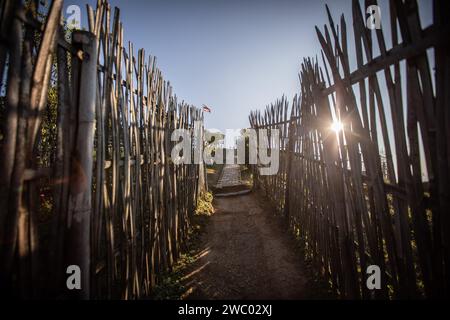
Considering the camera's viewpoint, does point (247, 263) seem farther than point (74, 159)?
Yes

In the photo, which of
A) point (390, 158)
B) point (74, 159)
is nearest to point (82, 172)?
point (74, 159)

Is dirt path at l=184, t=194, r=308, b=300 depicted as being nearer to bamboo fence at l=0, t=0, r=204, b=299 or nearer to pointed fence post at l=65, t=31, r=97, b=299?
bamboo fence at l=0, t=0, r=204, b=299

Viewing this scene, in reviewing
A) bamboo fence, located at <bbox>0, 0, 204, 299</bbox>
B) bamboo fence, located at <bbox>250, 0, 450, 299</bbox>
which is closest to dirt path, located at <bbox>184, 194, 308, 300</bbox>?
bamboo fence, located at <bbox>250, 0, 450, 299</bbox>

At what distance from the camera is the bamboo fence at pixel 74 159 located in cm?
103

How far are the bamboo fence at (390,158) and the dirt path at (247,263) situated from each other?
62cm

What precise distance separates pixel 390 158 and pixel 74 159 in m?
2.19

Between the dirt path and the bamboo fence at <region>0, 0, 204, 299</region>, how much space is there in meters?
0.95

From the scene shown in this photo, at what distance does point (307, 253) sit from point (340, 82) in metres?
2.76

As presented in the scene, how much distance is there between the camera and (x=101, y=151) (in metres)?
1.74

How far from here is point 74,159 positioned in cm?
143

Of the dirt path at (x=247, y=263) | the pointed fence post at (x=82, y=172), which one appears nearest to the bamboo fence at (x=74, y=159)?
the pointed fence post at (x=82, y=172)

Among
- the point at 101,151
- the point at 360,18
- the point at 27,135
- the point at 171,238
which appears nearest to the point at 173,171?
the point at 171,238

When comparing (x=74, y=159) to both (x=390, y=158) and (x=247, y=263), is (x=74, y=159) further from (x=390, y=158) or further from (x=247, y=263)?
(x=247, y=263)
